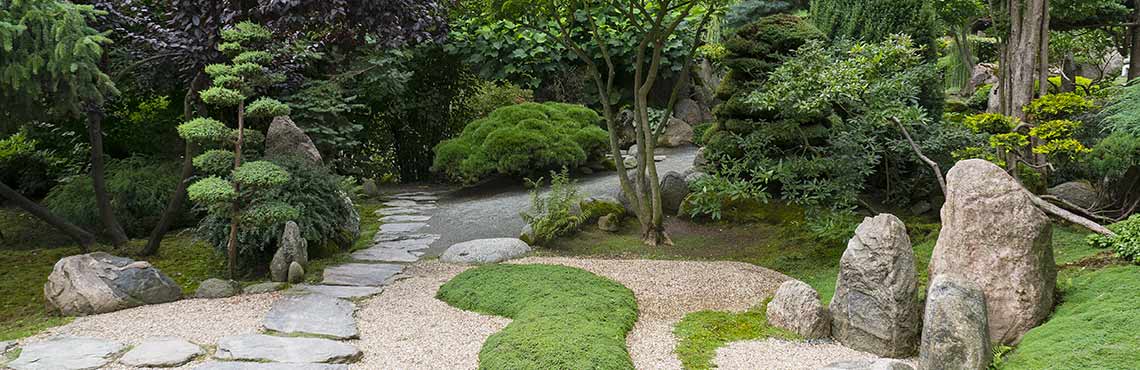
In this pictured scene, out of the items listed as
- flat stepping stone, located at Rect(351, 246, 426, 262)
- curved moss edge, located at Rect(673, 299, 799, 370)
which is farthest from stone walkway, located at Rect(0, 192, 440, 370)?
curved moss edge, located at Rect(673, 299, 799, 370)

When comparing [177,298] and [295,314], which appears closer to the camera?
[295,314]

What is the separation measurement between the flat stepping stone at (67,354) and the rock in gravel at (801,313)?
401 centimetres

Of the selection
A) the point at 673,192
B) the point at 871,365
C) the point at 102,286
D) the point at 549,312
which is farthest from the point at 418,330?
the point at 673,192

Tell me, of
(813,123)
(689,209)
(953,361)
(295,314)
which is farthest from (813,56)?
(295,314)

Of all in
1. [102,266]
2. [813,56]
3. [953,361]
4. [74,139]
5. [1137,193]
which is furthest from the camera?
[74,139]

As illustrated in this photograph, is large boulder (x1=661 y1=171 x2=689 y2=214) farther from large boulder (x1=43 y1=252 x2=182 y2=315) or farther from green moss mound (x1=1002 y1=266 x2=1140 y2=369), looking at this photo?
large boulder (x1=43 y1=252 x2=182 y2=315)

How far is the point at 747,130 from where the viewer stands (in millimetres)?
8391

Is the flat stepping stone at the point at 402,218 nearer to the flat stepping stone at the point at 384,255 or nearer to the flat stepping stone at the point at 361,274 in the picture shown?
the flat stepping stone at the point at 384,255

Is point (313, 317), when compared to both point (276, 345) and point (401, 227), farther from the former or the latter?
point (401, 227)

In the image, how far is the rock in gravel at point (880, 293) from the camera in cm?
448

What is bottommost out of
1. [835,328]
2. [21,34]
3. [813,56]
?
[835,328]

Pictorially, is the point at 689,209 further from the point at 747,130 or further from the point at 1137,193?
the point at 1137,193

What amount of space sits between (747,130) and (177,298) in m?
5.82

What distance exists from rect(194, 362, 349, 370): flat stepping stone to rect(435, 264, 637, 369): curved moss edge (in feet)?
2.77
